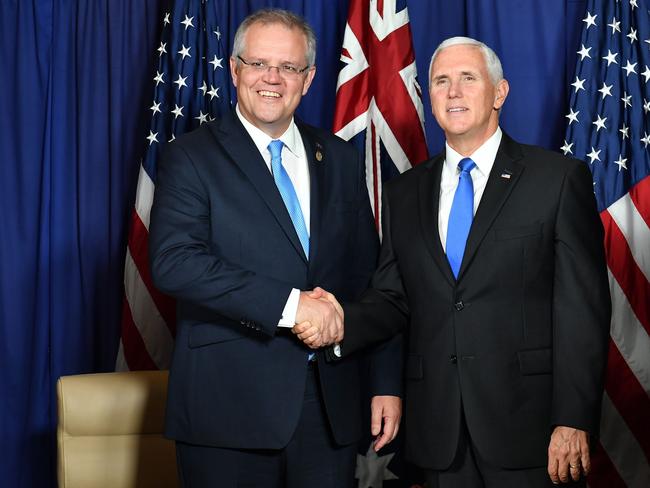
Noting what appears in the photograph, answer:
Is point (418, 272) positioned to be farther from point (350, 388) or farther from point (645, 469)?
point (645, 469)

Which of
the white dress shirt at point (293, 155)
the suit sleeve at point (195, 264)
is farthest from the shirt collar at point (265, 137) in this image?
the suit sleeve at point (195, 264)

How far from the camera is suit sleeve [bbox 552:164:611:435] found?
98.9 inches

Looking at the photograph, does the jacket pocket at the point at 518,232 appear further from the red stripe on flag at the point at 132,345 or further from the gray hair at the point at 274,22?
the red stripe on flag at the point at 132,345

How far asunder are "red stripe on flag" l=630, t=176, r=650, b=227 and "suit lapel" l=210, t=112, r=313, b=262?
1937 millimetres

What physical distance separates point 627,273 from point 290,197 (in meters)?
1.89

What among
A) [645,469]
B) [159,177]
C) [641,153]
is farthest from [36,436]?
[641,153]

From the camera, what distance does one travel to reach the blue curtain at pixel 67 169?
4.60 meters

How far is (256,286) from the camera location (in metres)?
2.50

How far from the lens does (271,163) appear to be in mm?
2748

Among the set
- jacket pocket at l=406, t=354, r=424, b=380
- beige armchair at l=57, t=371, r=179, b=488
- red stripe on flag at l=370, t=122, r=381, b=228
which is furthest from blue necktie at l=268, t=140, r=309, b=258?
red stripe on flag at l=370, t=122, r=381, b=228

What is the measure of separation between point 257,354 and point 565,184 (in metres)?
1.03

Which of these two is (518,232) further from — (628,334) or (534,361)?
(628,334)

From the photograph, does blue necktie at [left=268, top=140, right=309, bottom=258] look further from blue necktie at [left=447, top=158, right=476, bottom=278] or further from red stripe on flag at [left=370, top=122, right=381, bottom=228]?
red stripe on flag at [left=370, top=122, right=381, bottom=228]

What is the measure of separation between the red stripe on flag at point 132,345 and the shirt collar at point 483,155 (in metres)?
2.11
